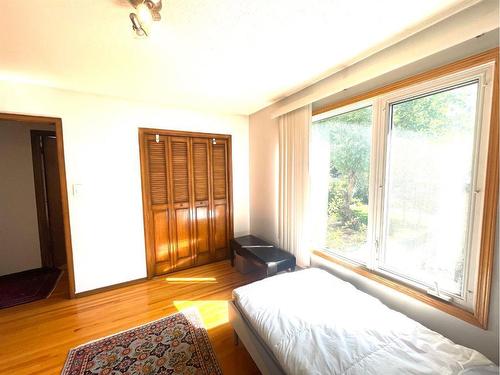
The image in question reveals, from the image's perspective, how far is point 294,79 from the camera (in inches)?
78.2

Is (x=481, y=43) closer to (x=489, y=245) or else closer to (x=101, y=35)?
(x=489, y=245)

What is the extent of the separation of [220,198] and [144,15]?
2.39 m

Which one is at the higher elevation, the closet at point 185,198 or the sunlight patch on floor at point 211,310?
the closet at point 185,198

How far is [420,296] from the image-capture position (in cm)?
139

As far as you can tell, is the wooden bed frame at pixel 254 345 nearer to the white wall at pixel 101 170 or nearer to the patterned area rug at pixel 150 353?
the patterned area rug at pixel 150 353

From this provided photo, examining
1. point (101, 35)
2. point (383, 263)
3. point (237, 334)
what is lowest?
point (237, 334)

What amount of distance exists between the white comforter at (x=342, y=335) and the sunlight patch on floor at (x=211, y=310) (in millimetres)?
521

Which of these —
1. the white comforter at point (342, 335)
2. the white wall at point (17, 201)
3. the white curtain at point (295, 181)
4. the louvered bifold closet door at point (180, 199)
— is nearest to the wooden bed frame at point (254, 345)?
the white comforter at point (342, 335)

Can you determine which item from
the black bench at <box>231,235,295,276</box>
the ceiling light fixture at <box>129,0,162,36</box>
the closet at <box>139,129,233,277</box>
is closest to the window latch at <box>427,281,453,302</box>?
the black bench at <box>231,235,295,276</box>

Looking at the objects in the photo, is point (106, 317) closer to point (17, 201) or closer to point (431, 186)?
point (17, 201)

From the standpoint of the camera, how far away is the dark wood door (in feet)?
9.52

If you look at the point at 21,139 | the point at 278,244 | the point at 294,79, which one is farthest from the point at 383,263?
the point at 21,139

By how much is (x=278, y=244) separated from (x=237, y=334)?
1280mm

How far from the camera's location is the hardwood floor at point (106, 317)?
1.56m
